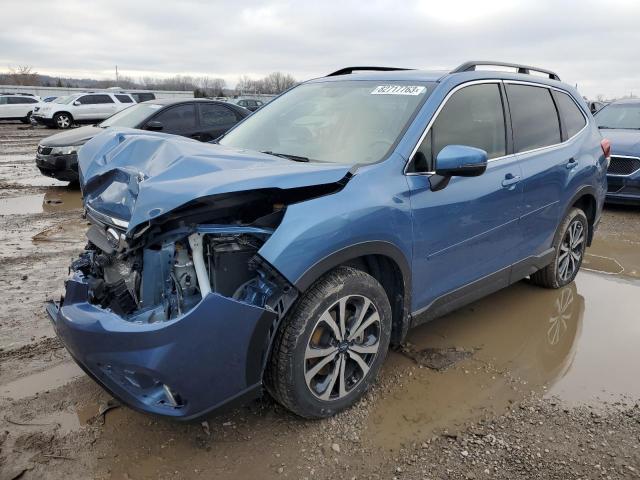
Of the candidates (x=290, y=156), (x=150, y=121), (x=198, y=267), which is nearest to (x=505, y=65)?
(x=290, y=156)

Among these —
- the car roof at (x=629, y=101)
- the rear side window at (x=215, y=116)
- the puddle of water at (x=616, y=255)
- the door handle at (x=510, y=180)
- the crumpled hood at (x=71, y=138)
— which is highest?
the car roof at (x=629, y=101)

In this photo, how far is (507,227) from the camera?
12.4ft

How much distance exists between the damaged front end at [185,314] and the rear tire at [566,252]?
10.1 ft

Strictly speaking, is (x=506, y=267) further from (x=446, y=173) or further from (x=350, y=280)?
(x=350, y=280)

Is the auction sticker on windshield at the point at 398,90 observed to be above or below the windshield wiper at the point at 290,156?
above

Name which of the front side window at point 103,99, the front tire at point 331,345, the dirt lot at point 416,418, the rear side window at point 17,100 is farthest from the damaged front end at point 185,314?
the rear side window at point 17,100

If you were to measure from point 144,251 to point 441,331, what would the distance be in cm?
243

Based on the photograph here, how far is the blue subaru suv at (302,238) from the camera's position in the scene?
236cm

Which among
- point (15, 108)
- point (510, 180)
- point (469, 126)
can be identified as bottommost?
point (510, 180)

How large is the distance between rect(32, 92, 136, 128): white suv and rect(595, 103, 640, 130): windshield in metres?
20.9

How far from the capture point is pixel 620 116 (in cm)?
969

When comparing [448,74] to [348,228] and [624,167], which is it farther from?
[624,167]

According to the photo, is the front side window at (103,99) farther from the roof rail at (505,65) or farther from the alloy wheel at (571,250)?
the alloy wheel at (571,250)

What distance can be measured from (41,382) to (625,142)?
8674mm
